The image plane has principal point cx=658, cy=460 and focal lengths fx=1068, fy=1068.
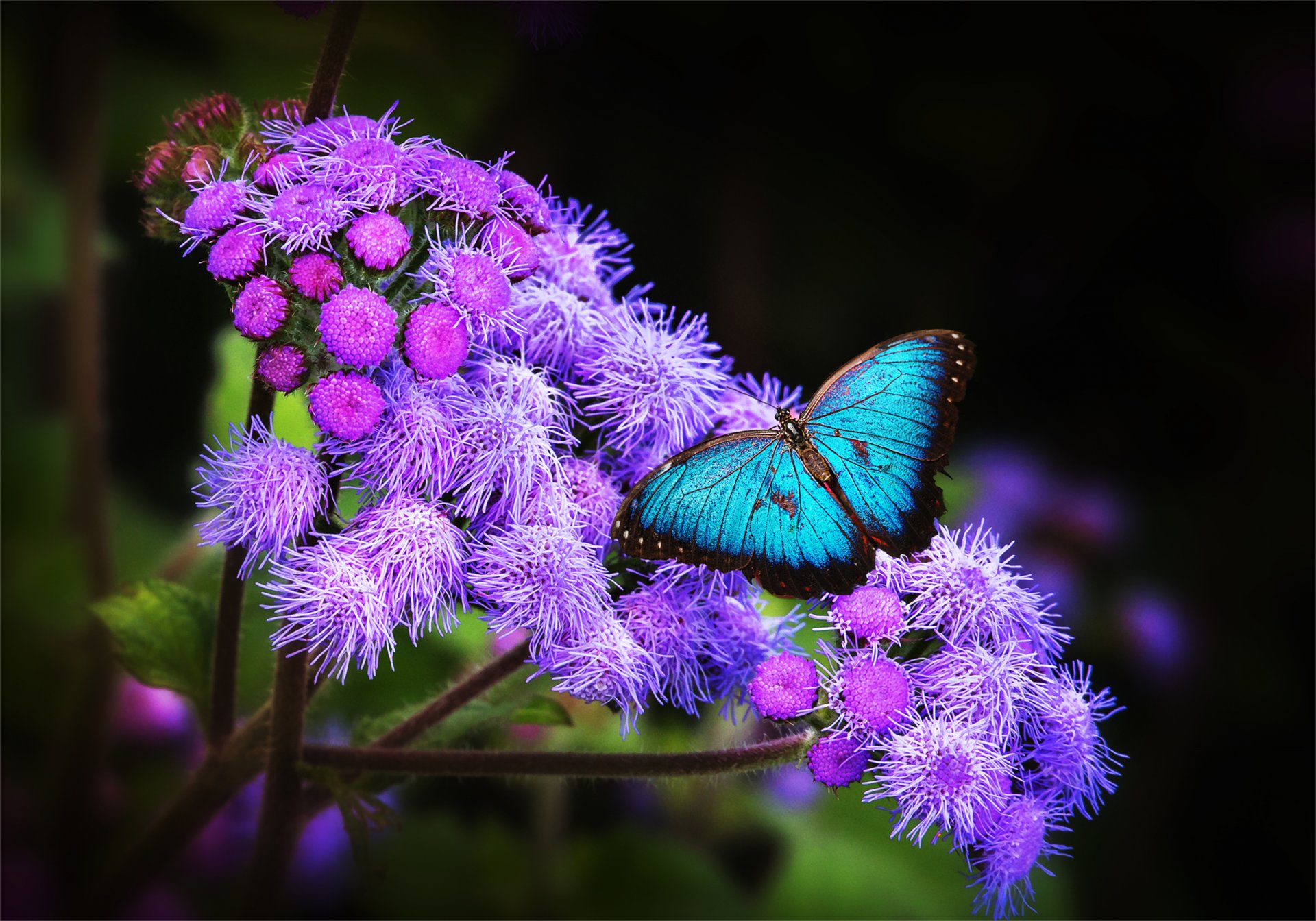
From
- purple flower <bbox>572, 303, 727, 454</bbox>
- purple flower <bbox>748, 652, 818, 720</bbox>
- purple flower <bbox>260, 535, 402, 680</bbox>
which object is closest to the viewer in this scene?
purple flower <bbox>260, 535, 402, 680</bbox>

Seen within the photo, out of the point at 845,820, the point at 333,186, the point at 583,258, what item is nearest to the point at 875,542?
Result: the point at 583,258

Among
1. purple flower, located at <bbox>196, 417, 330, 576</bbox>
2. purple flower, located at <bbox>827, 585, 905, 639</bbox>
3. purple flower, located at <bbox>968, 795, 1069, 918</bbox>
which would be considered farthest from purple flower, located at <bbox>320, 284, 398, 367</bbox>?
purple flower, located at <bbox>968, 795, 1069, 918</bbox>

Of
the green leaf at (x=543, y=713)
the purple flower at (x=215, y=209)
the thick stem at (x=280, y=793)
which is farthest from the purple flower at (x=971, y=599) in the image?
the purple flower at (x=215, y=209)

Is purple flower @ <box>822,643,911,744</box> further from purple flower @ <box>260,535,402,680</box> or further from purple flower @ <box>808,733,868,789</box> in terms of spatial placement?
purple flower @ <box>260,535,402,680</box>

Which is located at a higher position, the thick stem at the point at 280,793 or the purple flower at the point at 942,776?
the purple flower at the point at 942,776

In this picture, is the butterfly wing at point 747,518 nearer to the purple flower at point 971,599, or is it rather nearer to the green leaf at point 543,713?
the purple flower at point 971,599

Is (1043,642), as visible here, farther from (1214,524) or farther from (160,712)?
(160,712)
